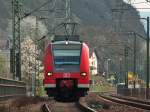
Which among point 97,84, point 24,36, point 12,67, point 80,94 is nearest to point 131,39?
point 97,84

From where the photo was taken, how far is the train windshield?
37.7 meters

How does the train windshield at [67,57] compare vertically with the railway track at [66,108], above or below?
above

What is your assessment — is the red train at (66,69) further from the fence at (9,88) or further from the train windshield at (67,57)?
the fence at (9,88)

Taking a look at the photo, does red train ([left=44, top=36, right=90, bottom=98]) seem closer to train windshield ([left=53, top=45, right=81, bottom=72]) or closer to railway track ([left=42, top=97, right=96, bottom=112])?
train windshield ([left=53, top=45, right=81, bottom=72])

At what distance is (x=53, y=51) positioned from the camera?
38219mm

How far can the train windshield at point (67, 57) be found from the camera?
3766 centimetres

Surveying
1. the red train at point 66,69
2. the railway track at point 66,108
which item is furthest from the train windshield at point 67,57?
the railway track at point 66,108

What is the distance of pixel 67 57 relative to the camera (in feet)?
125

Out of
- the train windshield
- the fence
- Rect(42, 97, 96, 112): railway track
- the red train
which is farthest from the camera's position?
the fence

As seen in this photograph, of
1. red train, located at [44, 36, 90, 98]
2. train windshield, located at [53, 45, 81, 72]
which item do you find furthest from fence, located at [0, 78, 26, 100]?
train windshield, located at [53, 45, 81, 72]

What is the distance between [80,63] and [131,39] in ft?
295

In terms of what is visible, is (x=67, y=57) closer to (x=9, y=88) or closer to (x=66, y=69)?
(x=66, y=69)

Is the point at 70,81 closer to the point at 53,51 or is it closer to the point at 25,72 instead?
the point at 53,51

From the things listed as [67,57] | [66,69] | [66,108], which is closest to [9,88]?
[67,57]
